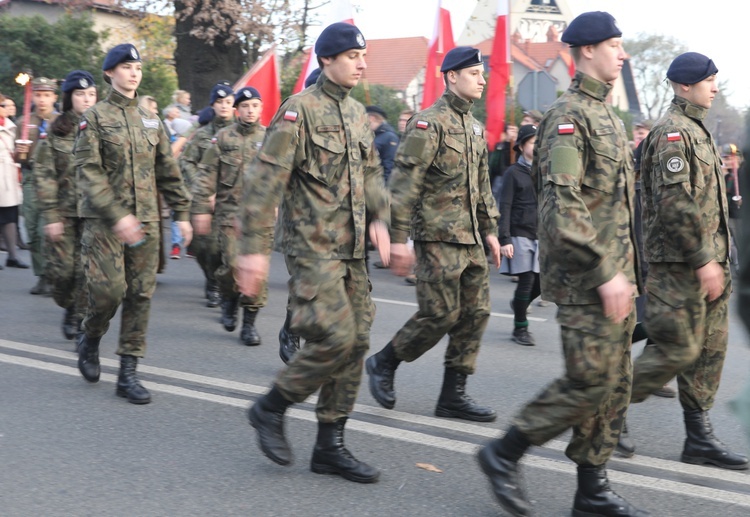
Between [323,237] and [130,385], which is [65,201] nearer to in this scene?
[130,385]

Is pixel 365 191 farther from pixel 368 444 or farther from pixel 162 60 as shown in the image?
pixel 162 60

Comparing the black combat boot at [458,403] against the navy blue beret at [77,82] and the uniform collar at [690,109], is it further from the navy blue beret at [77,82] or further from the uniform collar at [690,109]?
the navy blue beret at [77,82]

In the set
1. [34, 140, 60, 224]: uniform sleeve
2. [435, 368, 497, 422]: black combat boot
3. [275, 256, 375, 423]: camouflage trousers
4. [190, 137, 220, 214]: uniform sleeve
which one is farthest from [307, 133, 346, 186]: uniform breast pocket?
[190, 137, 220, 214]: uniform sleeve

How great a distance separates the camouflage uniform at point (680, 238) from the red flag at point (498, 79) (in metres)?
7.25

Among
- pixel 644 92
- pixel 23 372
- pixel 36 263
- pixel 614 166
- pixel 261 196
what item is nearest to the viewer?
pixel 614 166

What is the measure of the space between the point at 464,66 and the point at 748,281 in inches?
152

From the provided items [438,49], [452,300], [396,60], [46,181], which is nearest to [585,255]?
[452,300]

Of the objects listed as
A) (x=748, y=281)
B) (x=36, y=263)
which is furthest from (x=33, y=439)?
(x=36, y=263)

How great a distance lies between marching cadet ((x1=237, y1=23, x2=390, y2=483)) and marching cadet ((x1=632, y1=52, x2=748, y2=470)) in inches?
51.7

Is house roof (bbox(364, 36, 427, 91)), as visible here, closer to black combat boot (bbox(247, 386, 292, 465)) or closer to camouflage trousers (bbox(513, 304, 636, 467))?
black combat boot (bbox(247, 386, 292, 465))

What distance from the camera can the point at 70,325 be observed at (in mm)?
7656

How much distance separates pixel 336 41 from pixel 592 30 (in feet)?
3.72

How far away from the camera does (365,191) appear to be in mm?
4711

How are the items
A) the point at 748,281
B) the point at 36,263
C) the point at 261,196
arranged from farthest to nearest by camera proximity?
the point at 36,263
the point at 261,196
the point at 748,281
